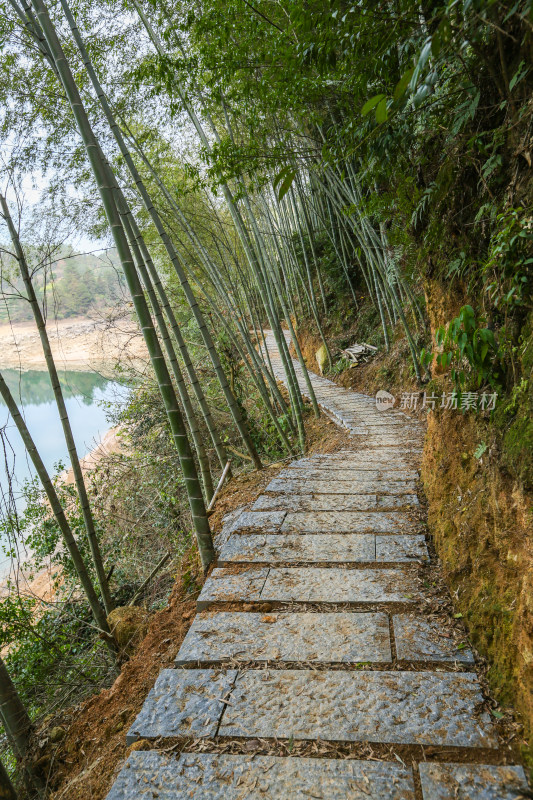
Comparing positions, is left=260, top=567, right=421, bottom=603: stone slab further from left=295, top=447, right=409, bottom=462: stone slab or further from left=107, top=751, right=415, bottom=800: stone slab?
left=295, top=447, right=409, bottom=462: stone slab

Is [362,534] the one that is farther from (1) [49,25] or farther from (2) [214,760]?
(1) [49,25]

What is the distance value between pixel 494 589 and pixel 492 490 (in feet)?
0.95

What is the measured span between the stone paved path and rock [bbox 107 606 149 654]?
117 cm

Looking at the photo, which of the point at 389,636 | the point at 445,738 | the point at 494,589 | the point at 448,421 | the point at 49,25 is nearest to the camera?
the point at 445,738

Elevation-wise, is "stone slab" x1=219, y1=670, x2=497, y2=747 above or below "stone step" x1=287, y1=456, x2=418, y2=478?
→ above

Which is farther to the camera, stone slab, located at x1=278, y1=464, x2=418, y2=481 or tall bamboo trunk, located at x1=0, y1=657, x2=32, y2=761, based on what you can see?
stone slab, located at x1=278, y1=464, x2=418, y2=481

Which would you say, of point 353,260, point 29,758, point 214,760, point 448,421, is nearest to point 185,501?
point 29,758

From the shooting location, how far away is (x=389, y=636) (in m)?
1.61

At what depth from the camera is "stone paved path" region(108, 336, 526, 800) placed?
1157 millimetres

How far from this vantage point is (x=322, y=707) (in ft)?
4.47

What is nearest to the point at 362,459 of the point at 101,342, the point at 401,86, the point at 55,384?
the point at 55,384

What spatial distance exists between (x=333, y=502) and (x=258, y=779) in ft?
5.27

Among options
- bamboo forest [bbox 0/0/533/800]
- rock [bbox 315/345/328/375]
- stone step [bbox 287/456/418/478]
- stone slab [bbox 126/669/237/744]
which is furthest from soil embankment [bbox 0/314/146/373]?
rock [bbox 315/345/328/375]

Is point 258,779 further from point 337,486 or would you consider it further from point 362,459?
point 362,459
